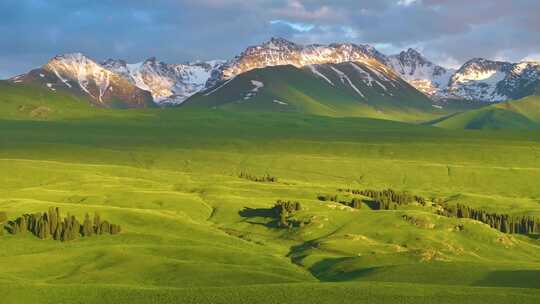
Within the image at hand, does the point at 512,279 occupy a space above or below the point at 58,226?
above

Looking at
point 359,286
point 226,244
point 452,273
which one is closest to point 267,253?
point 226,244

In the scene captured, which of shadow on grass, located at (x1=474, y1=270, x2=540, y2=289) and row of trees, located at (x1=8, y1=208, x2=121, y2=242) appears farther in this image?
row of trees, located at (x1=8, y1=208, x2=121, y2=242)

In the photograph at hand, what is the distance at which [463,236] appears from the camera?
7436 inches

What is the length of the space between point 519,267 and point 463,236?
192 ft

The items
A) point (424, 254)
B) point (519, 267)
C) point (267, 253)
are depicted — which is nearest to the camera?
point (519, 267)

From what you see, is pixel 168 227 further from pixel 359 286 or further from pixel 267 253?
pixel 359 286

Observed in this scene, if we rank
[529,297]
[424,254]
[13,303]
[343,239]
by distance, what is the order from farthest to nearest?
[343,239]
[424,254]
[13,303]
[529,297]

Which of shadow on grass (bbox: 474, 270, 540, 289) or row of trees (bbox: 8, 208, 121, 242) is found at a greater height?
shadow on grass (bbox: 474, 270, 540, 289)

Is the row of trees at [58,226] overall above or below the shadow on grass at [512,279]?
below

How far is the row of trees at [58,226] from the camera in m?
167

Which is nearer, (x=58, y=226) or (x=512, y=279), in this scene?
(x=512, y=279)

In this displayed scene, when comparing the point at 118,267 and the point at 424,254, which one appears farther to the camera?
the point at 424,254

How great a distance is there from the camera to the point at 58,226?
168625 mm

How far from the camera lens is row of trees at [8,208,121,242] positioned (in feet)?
549
